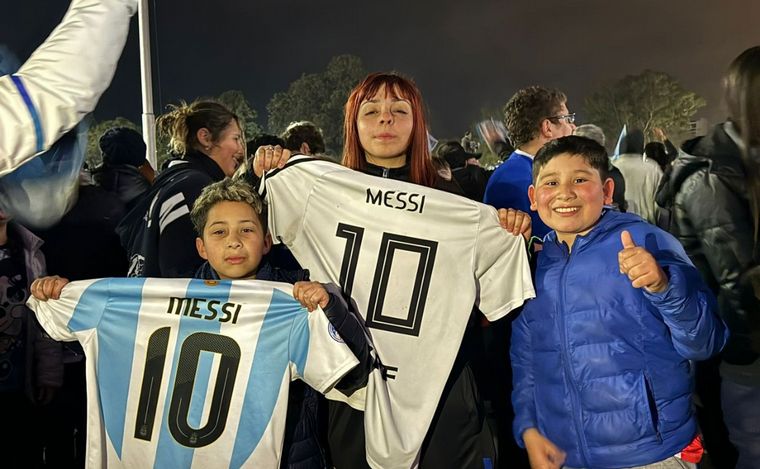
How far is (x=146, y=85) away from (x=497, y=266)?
5848 millimetres

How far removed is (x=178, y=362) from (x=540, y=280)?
4.26ft

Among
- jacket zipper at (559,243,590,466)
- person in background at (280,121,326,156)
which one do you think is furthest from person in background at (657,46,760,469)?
person in background at (280,121,326,156)

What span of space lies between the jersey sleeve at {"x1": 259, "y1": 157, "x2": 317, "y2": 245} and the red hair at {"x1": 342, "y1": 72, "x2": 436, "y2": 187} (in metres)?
0.19

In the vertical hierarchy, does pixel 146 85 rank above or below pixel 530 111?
above

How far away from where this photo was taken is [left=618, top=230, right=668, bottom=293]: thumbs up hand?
181cm

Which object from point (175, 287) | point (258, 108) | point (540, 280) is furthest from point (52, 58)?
point (258, 108)

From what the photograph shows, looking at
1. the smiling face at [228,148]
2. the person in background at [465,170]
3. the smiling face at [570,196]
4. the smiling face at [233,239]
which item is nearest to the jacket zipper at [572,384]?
the smiling face at [570,196]

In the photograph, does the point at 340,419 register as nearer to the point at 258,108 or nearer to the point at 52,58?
the point at 52,58

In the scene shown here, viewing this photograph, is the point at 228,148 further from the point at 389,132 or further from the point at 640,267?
the point at 640,267

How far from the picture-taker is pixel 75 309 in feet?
7.68

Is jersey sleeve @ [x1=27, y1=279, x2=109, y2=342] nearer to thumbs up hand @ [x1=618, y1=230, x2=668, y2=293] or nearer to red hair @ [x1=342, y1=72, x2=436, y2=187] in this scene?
red hair @ [x1=342, y1=72, x2=436, y2=187]

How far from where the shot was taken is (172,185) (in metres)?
2.90

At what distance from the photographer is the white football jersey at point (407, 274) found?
2246 mm

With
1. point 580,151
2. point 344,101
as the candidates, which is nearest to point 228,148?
point 580,151
